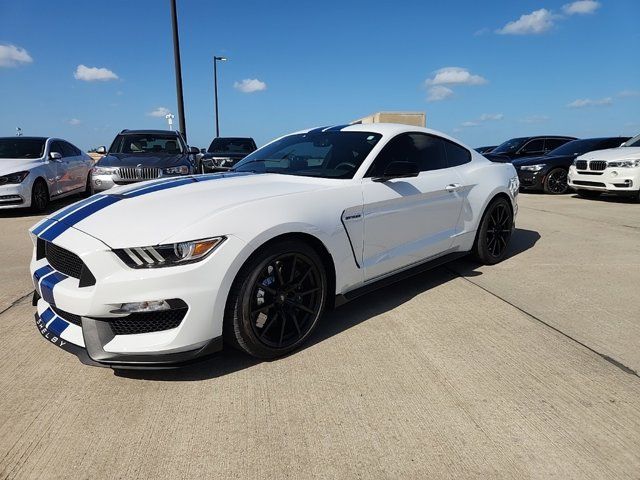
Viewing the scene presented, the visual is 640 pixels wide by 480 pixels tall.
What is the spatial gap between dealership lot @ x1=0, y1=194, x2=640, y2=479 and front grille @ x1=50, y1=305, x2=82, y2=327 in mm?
356

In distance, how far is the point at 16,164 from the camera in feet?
26.9

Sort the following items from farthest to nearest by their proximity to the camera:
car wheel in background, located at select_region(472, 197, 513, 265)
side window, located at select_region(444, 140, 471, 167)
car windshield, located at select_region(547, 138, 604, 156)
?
car windshield, located at select_region(547, 138, 604, 156), car wheel in background, located at select_region(472, 197, 513, 265), side window, located at select_region(444, 140, 471, 167)

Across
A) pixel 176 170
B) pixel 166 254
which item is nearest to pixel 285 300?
pixel 166 254

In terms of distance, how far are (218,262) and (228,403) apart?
715 mm

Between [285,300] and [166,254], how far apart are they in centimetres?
77

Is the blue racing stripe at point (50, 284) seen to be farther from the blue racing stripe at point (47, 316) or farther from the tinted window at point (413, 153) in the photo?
the tinted window at point (413, 153)

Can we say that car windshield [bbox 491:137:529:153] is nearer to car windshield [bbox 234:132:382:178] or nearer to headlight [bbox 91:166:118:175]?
Result: headlight [bbox 91:166:118:175]

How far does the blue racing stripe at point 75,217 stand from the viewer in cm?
255

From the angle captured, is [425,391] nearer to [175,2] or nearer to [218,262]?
[218,262]

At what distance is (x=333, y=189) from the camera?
2.99 metres

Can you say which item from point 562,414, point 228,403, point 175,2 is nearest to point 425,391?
point 562,414

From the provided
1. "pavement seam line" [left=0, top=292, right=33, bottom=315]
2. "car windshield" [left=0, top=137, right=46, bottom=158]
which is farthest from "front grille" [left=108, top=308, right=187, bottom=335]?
"car windshield" [left=0, top=137, right=46, bottom=158]

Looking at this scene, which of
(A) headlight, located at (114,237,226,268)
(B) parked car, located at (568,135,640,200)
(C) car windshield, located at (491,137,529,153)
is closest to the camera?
(A) headlight, located at (114,237,226,268)

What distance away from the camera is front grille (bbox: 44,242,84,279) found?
2.39 meters
